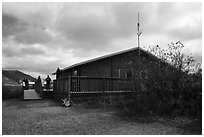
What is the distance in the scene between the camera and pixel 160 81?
8.48 metres

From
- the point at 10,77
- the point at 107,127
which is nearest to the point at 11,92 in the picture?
the point at 107,127

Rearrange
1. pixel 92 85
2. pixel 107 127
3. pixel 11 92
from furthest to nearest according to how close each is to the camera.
Answer: pixel 11 92 < pixel 92 85 < pixel 107 127

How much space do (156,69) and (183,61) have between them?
1268 millimetres

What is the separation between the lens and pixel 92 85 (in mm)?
13211

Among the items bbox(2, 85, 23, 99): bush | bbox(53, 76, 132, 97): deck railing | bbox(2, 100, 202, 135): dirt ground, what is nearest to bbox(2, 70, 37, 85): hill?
bbox(2, 85, 23, 99): bush

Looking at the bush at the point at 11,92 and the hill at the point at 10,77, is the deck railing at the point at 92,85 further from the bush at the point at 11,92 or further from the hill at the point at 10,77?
the hill at the point at 10,77

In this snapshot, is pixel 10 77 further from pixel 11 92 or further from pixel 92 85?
pixel 92 85

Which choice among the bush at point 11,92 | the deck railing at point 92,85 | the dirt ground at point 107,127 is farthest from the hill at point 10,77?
the dirt ground at point 107,127

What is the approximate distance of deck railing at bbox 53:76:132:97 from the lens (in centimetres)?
1271

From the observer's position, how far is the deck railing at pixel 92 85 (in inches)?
500

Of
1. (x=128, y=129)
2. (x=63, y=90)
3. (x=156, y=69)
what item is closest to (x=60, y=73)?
(x=63, y=90)

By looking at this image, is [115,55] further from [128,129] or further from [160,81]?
[128,129]

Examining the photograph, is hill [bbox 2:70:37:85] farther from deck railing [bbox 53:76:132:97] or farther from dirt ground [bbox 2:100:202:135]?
dirt ground [bbox 2:100:202:135]

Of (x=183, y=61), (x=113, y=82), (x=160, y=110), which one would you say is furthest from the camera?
(x=113, y=82)
